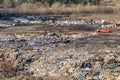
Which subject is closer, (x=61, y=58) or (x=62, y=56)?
(x=61, y=58)

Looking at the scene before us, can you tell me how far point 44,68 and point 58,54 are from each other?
2155 mm

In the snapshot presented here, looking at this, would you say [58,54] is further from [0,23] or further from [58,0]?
[58,0]

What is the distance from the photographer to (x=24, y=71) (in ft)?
39.1

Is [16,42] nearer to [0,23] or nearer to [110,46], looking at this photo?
[110,46]

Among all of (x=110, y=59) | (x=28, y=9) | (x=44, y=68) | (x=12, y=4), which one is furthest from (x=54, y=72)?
(x=12, y=4)

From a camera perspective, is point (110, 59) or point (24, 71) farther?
point (110, 59)

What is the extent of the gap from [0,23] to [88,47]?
1181cm

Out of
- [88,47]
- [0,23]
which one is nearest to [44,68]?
[88,47]

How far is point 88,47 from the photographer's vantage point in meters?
15.9

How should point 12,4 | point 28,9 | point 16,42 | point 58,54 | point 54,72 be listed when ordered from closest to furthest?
point 54,72 < point 58,54 < point 16,42 < point 28,9 < point 12,4

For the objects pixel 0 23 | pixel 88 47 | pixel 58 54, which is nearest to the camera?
pixel 58 54

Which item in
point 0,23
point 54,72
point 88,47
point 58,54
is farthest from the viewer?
point 0,23

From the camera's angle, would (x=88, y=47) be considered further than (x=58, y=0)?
No

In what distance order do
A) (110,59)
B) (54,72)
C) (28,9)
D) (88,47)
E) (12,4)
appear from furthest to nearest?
(12,4) → (28,9) → (88,47) → (110,59) → (54,72)
